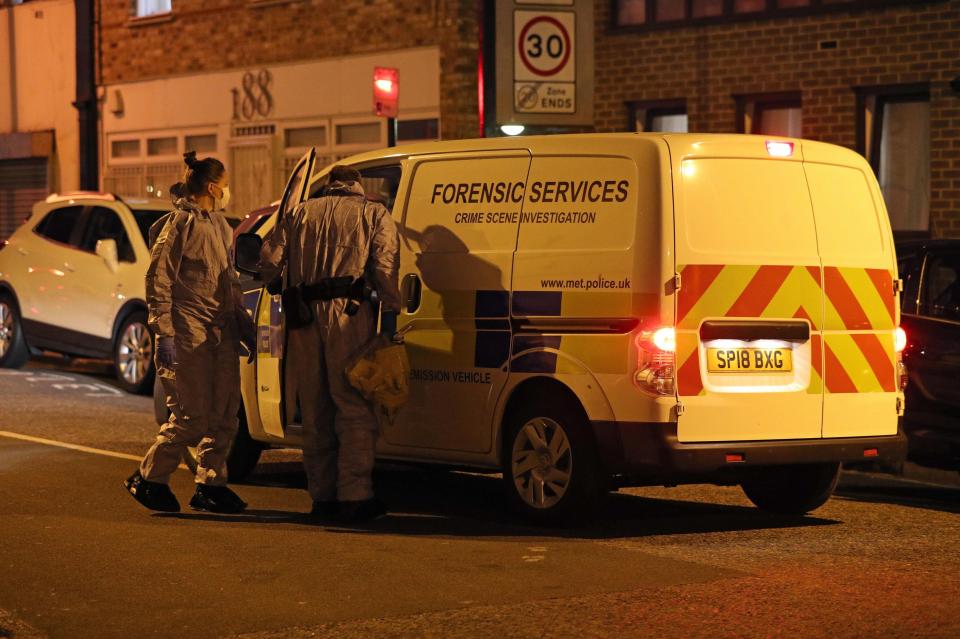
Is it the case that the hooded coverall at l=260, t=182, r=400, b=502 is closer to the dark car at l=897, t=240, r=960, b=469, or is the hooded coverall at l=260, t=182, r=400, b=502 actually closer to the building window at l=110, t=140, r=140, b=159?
the dark car at l=897, t=240, r=960, b=469

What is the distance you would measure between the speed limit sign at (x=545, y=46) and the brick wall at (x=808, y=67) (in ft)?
10.7

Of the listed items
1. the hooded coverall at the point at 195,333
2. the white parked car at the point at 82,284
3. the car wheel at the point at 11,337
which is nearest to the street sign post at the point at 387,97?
the white parked car at the point at 82,284

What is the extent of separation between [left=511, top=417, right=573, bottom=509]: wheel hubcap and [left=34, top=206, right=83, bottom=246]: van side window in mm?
9787

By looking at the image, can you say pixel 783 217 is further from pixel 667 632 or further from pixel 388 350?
pixel 667 632

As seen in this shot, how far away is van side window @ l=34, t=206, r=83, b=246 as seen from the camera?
18.8m

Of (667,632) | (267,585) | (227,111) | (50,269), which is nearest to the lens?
(667,632)

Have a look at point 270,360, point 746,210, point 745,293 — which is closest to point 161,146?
point 270,360

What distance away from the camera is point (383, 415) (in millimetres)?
10133

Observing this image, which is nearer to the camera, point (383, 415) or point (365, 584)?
point (365, 584)

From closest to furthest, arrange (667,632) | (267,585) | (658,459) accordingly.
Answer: (667,632) → (267,585) → (658,459)

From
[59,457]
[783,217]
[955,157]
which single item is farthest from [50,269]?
[783,217]

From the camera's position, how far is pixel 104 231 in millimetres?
18422

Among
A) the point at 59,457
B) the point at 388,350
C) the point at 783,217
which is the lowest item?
the point at 59,457

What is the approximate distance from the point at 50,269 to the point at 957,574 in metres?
12.1
